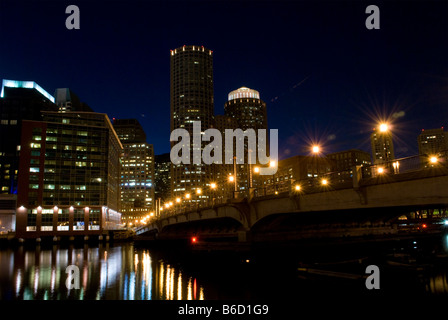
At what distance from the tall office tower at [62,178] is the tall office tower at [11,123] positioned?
81.4 metres

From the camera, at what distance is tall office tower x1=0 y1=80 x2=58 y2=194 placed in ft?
628

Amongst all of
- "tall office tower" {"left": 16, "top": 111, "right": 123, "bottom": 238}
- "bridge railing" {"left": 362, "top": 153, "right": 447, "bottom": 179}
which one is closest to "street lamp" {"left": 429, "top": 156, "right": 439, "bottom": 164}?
"bridge railing" {"left": 362, "top": 153, "right": 447, "bottom": 179}

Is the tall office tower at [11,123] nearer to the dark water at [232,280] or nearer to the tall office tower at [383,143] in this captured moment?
the dark water at [232,280]

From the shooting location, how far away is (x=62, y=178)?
11825cm

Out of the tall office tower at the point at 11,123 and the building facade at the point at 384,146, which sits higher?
the tall office tower at the point at 11,123

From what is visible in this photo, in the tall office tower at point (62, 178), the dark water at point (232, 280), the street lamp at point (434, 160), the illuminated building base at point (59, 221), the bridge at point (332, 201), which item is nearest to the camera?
the street lamp at point (434, 160)

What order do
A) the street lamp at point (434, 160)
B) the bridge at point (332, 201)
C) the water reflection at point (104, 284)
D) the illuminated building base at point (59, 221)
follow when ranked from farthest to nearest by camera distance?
the illuminated building base at point (59, 221), the water reflection at point (104, 284), the bridge at point (332, 201), the street lamp at point (434, 160)

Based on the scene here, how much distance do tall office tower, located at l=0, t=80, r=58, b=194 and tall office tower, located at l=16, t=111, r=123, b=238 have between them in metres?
81.4

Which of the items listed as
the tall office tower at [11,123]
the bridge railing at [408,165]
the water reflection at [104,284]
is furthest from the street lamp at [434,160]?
the tall office tower at [11,123]

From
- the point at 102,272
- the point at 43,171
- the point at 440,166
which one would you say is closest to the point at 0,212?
the point at 43,171

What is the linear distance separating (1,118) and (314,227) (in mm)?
196980

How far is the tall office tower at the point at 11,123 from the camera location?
19138cm

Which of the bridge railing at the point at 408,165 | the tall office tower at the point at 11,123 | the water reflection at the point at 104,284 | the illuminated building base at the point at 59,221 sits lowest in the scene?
the water reflection at the point at 104,284

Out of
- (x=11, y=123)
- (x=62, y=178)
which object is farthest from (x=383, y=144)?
(x=11, y=123)
